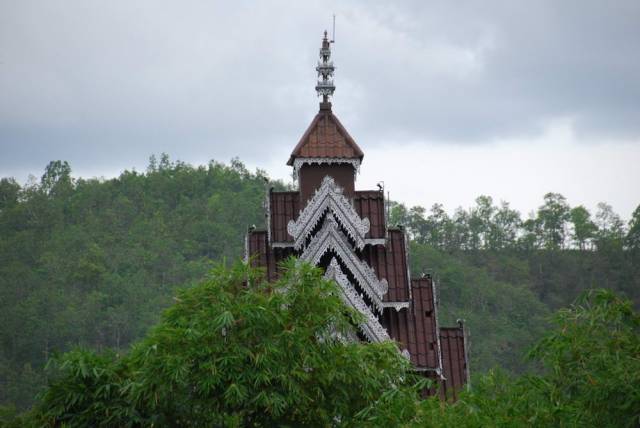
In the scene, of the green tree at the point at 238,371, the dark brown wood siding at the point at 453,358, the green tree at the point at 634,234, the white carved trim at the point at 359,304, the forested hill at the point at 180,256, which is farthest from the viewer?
the green tree at the point at 634,234

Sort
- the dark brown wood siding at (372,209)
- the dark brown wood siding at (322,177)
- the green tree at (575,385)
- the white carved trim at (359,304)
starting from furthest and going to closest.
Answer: the dark brown wood siding at (322,177) → the dark brown wood siding at (372,209) → the white carved trim at (359,304) → the green tree at (575,385)

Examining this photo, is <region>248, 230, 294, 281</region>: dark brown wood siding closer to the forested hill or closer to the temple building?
the temple building

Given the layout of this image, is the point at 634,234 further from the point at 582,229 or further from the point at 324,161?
the point at 324,161

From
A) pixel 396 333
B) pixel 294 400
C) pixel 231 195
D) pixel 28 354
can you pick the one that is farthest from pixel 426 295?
pixel 231 195

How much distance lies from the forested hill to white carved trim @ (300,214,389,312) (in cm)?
5295

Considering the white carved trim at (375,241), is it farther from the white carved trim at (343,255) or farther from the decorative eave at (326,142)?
the decorative eave at (326,142)

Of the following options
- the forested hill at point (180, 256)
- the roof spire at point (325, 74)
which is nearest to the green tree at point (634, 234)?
the forested hill at point (180, 256)

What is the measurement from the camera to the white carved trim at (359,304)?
2522 cm

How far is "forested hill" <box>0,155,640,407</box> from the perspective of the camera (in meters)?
92.4

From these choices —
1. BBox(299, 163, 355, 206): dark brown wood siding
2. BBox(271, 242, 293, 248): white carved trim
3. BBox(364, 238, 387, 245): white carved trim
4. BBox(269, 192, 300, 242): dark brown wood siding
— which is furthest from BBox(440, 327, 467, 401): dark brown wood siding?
BBox(269, 192, 300, 242): dark brown wood siding

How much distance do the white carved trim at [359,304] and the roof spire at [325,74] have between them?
13.0 feet

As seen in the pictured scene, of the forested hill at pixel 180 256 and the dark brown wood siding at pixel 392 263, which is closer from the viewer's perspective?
the dark brown wood siding at pixel 392 263

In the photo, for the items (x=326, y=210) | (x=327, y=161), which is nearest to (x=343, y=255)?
(x=326, y=210)

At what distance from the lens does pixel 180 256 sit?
112 m
